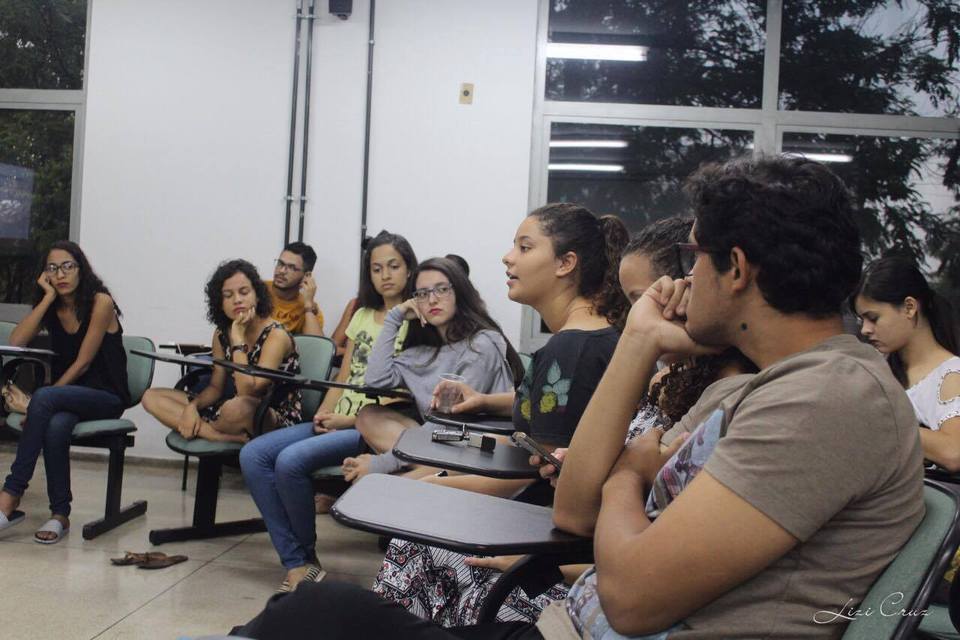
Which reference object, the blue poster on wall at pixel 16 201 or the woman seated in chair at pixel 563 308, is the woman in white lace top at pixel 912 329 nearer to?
the woman seated in chair at pixel 563 308

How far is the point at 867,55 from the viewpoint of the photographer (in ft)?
16.0

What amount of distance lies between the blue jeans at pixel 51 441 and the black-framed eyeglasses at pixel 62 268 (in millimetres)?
527

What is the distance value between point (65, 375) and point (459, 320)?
185 cm

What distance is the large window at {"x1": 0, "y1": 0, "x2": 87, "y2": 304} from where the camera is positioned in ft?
17.2

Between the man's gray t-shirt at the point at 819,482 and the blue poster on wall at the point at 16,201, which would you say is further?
the blue poster on wall at the point at 16,201

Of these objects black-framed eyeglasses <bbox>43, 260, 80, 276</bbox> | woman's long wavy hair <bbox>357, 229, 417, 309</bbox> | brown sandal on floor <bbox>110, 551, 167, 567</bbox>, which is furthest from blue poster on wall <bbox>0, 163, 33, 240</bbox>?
brown sandal on floor <bbox>110, 551, 167, 567</bbox>

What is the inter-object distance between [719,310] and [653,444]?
247 millimetres

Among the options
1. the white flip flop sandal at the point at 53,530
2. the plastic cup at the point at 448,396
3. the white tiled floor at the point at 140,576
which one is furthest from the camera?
the white flip flop sandal at the point at 53,530

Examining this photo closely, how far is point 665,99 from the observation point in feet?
16.2

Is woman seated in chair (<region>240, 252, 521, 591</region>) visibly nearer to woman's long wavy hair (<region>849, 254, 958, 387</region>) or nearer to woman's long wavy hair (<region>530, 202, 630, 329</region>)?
woman's long wavy hair (<region>530, 202, 630, 329</region>)

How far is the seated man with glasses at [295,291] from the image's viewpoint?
4.67 m

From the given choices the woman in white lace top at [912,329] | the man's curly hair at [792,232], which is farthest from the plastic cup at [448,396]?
the man's curly hair at [792,232]

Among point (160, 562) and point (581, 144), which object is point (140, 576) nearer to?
point (160, 562)

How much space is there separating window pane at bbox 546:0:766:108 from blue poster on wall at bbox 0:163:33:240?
3.26 m
